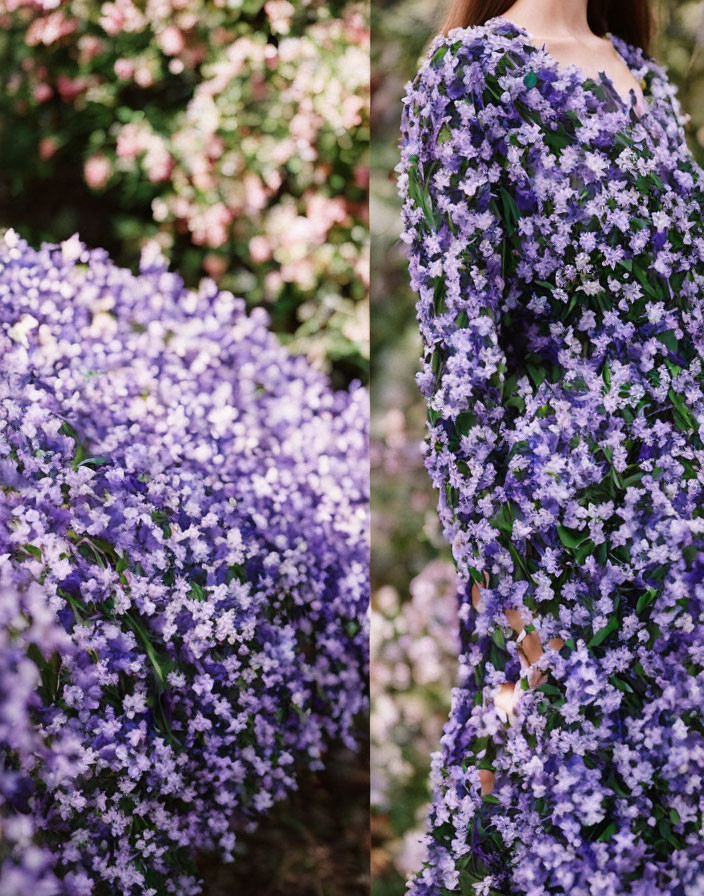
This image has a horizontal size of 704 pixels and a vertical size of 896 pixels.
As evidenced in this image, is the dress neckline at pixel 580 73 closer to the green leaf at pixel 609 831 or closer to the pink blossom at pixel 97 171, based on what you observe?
the pink blossom at pixel 97 171

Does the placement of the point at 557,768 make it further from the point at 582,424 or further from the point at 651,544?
the point at 582,424

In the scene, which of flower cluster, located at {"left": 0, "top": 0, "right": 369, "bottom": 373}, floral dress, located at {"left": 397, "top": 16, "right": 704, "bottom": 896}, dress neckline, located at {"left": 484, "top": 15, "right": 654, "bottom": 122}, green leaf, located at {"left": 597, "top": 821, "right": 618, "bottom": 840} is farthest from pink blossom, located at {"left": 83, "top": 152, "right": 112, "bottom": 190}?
green leaf, located at {"left": 597, "top": 821, "right": 618, "bottom": 840}

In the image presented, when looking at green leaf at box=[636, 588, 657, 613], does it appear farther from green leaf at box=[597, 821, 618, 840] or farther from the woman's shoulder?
the woman's shoulder

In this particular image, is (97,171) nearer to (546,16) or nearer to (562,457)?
(546,16)

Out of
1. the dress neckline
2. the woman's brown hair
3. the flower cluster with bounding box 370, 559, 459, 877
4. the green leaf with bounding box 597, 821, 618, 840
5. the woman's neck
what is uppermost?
the woman's brown hair

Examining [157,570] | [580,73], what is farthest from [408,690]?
[580,73]

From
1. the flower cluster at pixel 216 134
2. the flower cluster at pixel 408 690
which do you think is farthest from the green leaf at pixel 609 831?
the flower cluster at pixel 216 134
